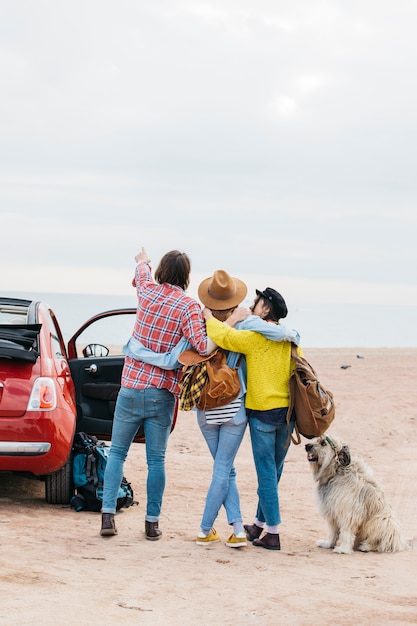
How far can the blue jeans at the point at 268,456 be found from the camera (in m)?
6.61

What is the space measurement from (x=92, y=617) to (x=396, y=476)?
6583 millimetres

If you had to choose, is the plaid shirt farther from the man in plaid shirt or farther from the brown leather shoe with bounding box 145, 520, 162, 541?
A: the brown leather shoe with bounding box 145, 520, 162, 541

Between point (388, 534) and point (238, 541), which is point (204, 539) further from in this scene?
point (388, 534)

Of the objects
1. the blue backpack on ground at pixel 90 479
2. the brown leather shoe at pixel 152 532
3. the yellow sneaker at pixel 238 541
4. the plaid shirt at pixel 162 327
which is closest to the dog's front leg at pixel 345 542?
the yellow sneaker at pixel 238 541

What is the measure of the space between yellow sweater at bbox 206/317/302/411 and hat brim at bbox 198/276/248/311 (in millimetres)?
145

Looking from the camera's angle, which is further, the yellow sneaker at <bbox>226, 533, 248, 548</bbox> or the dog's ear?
the dog's ear

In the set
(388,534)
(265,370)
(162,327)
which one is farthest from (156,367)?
(388,534)

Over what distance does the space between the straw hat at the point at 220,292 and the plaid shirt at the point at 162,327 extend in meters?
0.14

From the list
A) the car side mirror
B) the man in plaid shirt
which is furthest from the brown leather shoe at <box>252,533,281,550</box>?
the car side mirror

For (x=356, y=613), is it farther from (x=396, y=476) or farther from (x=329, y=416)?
(x=396, y=476)

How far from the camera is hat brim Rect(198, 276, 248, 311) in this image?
6.63 m

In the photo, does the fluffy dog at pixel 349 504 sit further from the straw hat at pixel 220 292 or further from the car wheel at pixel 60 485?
the car wheel at pixel 60 485

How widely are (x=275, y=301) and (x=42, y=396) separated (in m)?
2.02

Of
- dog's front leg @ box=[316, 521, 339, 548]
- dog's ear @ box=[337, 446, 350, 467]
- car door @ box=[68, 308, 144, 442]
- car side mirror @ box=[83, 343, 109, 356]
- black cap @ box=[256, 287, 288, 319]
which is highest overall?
black cap @ box=[256, 287, 288, 319]
